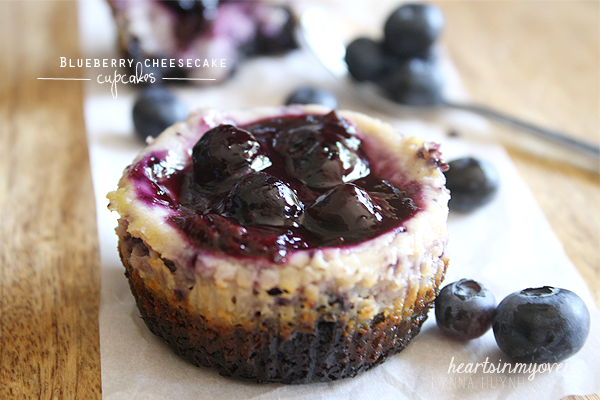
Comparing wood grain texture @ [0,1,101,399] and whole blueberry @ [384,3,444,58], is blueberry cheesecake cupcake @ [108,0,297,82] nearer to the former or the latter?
wood grain texture @ [0,1,101,399]

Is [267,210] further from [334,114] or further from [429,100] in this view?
[429,100]

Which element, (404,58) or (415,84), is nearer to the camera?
(415,84)

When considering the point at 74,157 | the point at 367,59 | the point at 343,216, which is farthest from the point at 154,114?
the point at 343,216

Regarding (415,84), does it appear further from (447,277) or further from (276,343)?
(276,343)

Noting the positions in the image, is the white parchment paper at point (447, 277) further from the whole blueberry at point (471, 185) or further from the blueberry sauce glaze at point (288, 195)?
the blueberry sauce glaze at point (288, 195)

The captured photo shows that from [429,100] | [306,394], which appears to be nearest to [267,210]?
[306,394]
